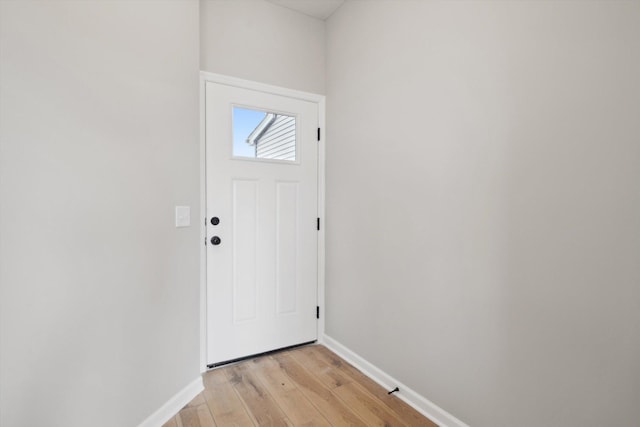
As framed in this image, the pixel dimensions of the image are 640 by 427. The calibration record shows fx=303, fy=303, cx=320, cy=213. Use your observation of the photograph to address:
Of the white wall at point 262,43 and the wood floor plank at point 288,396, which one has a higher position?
the white wall at point 262,43

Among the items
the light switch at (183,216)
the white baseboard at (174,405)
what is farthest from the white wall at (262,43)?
the white baseboard at (174,405)

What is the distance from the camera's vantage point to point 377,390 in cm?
198

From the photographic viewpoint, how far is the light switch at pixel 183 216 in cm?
183

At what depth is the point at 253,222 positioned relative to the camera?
2406 mm

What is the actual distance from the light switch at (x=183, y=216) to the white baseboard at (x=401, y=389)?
5.11 feet

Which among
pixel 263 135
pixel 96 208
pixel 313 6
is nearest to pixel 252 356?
pixel 96 208

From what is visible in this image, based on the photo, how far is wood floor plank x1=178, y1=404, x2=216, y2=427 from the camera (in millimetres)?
1665

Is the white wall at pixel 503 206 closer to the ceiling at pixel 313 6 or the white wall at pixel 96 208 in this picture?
the ceiling at pixel 313 6

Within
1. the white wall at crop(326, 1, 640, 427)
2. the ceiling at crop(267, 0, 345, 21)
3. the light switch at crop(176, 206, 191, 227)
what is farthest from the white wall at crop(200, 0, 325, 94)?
the light switch at crop(176, 206, 191, 227)

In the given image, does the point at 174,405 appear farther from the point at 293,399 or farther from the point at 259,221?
the point at 259,221

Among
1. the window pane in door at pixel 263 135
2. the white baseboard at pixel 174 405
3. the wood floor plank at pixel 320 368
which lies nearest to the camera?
the white baseboard at pixel 174 405

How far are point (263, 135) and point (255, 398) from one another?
1.90 metres

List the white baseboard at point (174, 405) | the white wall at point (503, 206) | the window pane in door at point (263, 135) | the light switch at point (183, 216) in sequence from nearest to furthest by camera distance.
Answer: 1. the white wall at point (503, 206)
2. the white baseboard at point (174, 405)
3. the light switch at point (183, 216)
4. the window pane in door at point (263, 135)

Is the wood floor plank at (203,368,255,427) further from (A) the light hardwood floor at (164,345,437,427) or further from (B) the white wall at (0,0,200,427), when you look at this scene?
(B) the white wall at (0,0,200,427)
